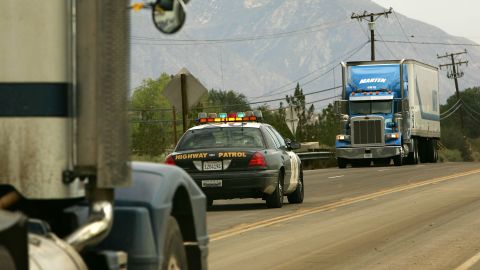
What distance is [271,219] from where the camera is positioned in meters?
18.3

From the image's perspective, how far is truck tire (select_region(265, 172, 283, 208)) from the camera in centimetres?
2077

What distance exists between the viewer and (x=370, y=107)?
160ft

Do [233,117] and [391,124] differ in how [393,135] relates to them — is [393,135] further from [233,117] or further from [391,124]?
[233,117]

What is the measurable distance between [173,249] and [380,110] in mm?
42213

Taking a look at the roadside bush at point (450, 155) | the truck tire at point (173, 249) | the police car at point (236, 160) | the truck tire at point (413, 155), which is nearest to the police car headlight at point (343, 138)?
the truck tire at point (413, 155)

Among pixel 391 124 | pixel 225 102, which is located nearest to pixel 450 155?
pixel 391 124

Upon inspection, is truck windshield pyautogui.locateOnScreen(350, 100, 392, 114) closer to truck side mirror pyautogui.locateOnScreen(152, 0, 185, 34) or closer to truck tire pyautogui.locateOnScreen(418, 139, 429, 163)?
truck tire pyautogui.locateOnScreen(418, 139, 429, 163)

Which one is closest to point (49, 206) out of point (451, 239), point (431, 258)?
point (431, 258)

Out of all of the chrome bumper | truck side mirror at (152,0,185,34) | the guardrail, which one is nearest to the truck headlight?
the chrome bumper

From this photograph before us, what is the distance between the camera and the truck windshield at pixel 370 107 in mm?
48344

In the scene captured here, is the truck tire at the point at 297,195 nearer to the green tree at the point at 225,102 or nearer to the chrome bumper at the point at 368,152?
the chrome bumper at the point at 368,152

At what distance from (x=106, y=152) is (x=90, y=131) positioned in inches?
5.4

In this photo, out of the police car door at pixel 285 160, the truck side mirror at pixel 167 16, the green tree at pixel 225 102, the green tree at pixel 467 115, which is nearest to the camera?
the truck side mirror at pixel 167 16

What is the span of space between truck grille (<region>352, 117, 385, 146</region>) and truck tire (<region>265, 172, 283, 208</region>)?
92.4 ft
